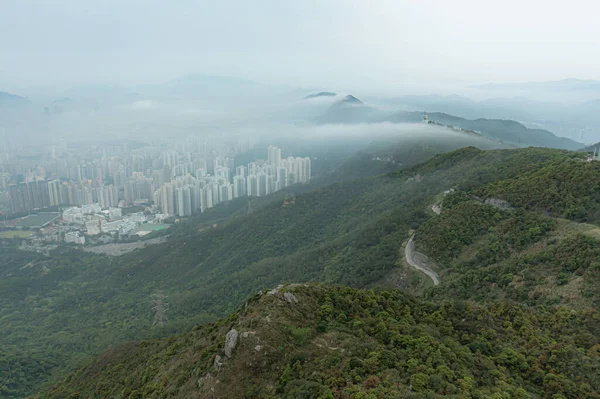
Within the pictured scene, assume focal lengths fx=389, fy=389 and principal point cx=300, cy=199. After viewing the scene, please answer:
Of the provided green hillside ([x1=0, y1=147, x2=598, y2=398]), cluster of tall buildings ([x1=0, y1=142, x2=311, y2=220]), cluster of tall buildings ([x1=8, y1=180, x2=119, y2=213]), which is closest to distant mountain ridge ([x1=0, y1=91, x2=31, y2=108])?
cluster of tall buildings ([x1=0, y1=142, x2=311, y2=220])

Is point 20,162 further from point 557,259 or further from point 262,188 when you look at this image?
point 557,259

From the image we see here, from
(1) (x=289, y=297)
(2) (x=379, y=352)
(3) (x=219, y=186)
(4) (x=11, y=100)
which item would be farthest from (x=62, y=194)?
(4) (x=11, y=100)

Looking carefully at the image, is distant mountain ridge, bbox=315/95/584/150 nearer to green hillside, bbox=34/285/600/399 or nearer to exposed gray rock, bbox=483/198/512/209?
exposed gray rock, bbox=483/198/512/209

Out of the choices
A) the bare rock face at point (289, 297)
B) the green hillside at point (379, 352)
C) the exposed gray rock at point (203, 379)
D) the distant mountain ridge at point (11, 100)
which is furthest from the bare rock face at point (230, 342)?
the distant mountain ridge at point (11, 100)

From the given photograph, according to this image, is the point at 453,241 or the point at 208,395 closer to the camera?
the point at 208,395

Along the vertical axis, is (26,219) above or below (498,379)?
below

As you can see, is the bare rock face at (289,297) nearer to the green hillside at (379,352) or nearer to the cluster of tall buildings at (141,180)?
the green hillside at (379,352)

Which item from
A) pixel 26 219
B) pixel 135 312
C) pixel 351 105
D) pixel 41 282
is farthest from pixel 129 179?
pixel 351 105

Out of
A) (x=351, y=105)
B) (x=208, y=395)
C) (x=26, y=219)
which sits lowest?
(x=26, y=219)
